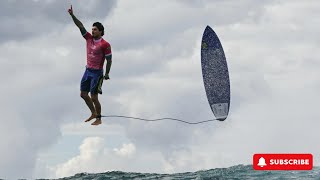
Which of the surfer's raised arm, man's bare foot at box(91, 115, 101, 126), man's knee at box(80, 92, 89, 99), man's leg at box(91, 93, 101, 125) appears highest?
the surfer's raised arm

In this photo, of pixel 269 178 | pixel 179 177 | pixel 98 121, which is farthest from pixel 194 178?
pixel 98 121

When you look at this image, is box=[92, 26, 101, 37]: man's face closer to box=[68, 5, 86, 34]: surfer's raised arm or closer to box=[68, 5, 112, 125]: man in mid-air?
box=[68, 5, 112, 125]: man in mid-air

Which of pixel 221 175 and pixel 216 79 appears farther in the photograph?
pixel 216 79

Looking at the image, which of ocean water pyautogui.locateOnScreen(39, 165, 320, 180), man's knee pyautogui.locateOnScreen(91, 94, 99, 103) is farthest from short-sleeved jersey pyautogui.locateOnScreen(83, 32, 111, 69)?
ocean water pyautogui.locateOnScreen(39, 165, 320, 180)

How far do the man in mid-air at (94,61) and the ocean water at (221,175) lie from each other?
4421 mm

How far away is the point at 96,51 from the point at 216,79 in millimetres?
6225

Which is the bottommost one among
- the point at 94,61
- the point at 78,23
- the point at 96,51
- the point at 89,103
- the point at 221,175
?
the point at 221,175

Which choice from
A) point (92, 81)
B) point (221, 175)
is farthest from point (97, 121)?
point (221, 175)

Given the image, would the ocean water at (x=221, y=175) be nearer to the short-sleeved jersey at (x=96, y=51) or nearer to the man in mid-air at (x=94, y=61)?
the man in mid-air at (x=94, y=61)

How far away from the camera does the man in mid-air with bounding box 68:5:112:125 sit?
17.9 metres

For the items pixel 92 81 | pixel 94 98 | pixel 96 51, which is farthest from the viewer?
pixel 94 98

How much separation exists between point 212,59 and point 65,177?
7.97 m

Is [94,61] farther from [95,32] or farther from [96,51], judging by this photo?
[95,32]

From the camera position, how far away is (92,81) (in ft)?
59.8
